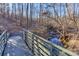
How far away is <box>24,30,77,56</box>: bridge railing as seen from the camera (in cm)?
184

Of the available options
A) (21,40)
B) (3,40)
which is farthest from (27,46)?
(3,40)

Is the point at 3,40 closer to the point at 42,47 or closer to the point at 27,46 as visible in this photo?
the point at 27,46

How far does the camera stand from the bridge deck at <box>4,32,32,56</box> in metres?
1.88

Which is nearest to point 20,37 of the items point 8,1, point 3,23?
point 3,23

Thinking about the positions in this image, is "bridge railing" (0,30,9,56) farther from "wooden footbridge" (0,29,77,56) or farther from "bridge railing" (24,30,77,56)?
"bridge railing" (24,30,77,56)

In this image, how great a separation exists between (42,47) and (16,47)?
210mm

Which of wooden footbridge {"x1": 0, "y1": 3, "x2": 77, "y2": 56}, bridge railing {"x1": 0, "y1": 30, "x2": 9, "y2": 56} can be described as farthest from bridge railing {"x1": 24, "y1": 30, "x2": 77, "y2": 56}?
bridge railing {"x1": 0, "y1": 30, "x2": 9, "y2": 56}

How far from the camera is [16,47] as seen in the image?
74.8 inches

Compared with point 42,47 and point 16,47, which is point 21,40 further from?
point 42,47

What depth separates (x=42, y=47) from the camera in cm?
189

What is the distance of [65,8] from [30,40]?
382 millimetres

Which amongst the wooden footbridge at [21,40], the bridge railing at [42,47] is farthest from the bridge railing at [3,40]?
the bridge railing at [42,47]

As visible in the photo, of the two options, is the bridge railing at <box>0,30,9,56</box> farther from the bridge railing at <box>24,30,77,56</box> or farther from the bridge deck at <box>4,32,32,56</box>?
the bridge railing at <box>24,30,77,56</box>

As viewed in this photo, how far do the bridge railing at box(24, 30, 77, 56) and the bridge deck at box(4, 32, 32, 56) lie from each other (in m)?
0.04
